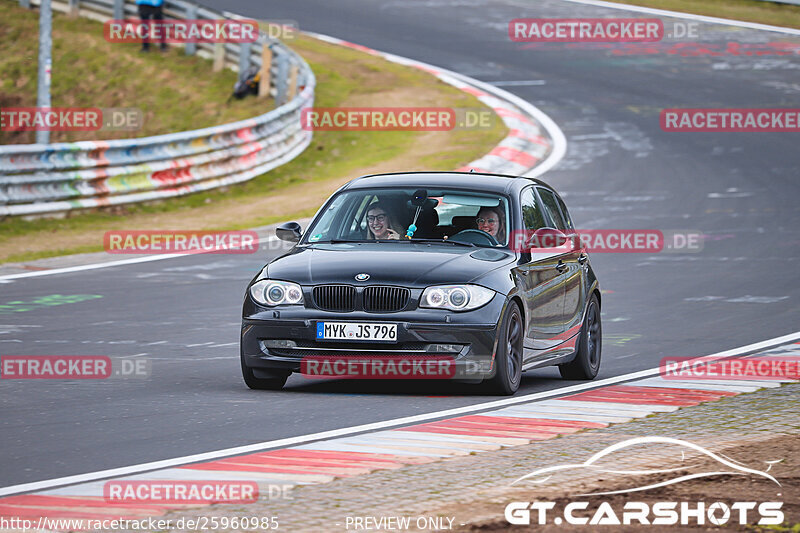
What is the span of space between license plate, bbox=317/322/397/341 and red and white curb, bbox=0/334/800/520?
0.89 metres

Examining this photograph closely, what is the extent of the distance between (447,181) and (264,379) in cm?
211

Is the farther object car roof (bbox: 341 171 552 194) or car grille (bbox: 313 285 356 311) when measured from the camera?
car roof (bbox: 341 171 552 194)

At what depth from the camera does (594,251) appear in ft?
62.1

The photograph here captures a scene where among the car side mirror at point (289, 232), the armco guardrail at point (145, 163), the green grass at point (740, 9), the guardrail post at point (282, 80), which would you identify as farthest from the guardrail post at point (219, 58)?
the car side mirror at point (289, 232)

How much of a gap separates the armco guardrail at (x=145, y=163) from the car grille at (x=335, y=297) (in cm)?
1097

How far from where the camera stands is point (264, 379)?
9.93 metres

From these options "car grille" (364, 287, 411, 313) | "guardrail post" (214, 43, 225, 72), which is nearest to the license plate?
"car grille" (364, 287, 411, 313)

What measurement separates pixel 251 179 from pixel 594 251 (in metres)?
8.04

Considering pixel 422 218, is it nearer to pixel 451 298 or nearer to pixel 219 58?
pixel 451 298

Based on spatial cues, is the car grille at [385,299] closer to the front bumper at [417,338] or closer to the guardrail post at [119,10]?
the front bumper at [417,338]

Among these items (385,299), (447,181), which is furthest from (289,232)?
(385,299)

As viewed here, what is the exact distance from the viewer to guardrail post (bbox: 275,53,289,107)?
99.0ft

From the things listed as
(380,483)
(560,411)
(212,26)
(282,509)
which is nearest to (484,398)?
(560,411)

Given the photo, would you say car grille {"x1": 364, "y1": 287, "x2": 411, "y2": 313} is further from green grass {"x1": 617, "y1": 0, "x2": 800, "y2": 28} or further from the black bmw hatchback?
green grass {"x1": 617, "y1": 0, "x2": 800, "y2": 28}
